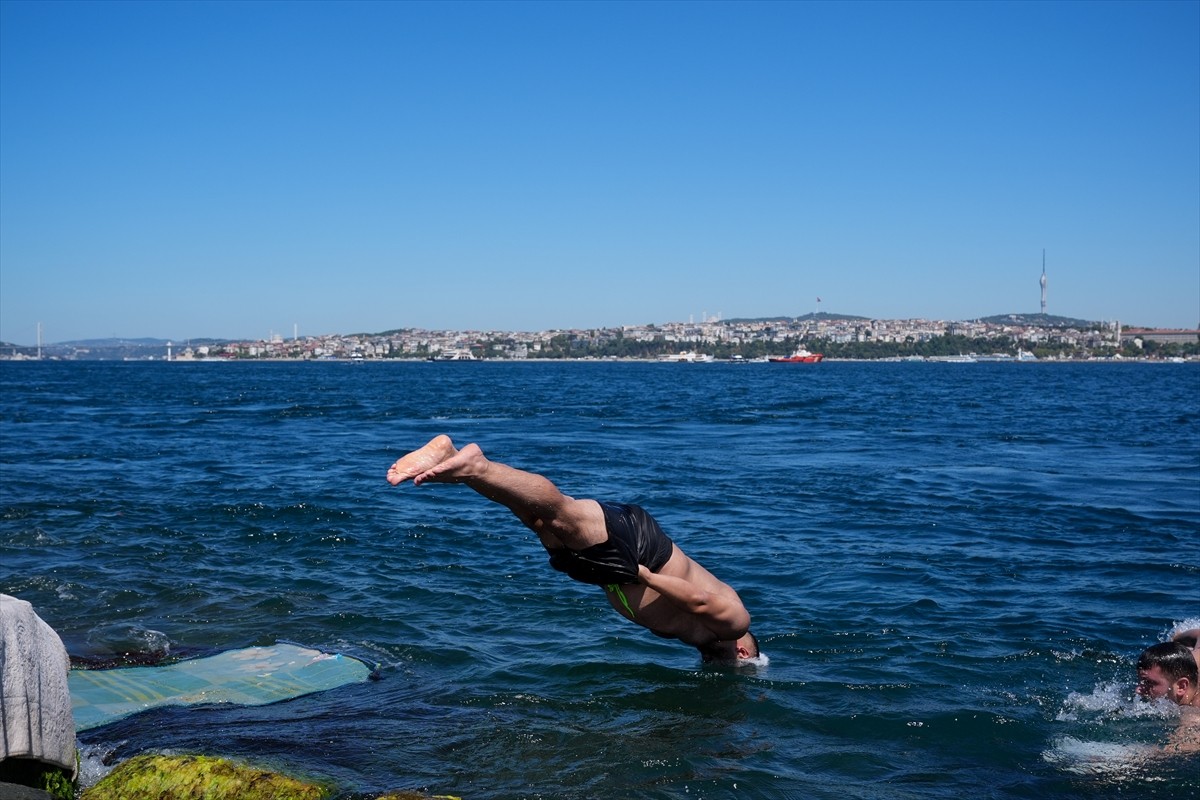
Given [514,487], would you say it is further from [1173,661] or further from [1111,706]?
[1173,661]

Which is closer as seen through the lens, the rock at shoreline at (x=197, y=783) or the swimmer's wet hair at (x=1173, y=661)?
the rock at shoreline at (x=197, y=783)

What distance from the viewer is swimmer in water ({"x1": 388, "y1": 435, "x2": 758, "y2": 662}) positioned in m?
5.57

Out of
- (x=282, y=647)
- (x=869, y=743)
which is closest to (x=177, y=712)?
(x=282, y=647)

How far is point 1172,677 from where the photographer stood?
7.35 meters

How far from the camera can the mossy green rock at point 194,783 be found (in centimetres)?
534

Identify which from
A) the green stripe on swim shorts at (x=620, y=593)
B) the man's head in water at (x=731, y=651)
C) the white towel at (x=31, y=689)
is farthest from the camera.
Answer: the man's head in water at (x=731, y=651)

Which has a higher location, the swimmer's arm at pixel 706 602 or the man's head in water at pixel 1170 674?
the swimmer's arm at pixel 706 602

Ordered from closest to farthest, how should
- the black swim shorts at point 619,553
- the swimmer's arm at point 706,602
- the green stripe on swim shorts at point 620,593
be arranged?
the black swim shorts at point 619,553, the swimmer's arm at point 706,602, the green stripe on swim shorts at point 620,593

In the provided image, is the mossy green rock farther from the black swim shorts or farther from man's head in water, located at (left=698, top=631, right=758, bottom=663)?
man's head in water, located at (left=698, top=631, right=758, bottom=663)

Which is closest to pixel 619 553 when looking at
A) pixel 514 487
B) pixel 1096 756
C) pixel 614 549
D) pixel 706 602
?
pixel 614 549

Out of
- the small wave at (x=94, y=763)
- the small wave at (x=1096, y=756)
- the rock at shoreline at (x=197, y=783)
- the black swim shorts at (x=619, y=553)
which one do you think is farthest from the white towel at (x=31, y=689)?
the small wave at (x=1096, y=756)

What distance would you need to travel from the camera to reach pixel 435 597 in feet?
36.3

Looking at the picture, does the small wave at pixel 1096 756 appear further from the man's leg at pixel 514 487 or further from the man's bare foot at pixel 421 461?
the man's bare foot at pixel 421 461

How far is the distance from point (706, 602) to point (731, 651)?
119 cm
